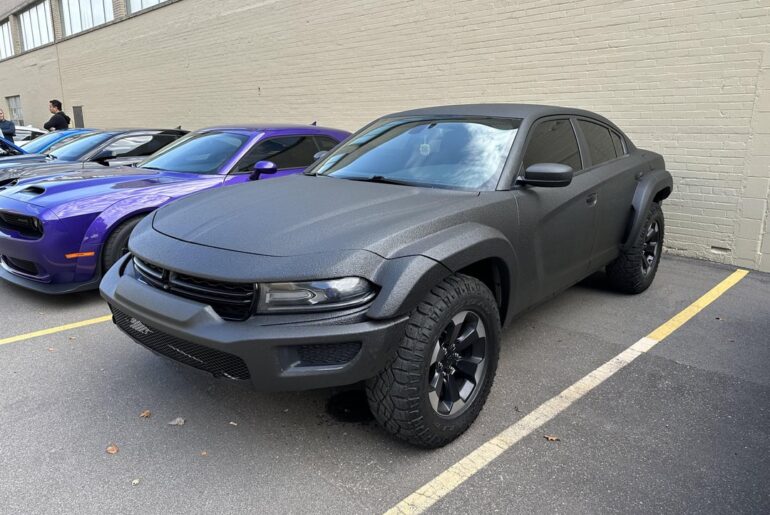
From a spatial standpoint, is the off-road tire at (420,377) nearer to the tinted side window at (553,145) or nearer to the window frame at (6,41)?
the tinted side window at (553,145)

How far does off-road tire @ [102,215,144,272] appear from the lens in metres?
4.50

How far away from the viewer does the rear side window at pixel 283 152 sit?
552 cm

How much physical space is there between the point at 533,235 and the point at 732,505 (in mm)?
1610

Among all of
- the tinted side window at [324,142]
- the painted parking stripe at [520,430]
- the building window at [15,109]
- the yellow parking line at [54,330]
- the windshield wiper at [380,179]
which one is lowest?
the painted parking stripe at [520,430]

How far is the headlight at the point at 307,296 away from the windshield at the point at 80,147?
21.8ft

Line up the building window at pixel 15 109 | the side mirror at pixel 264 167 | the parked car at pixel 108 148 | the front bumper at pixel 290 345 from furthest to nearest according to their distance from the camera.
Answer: the building window at pixel 15 109, the parked car at pixel 108 148, the side mirror at pixel 264 167, the front bumper at pixel 290 345

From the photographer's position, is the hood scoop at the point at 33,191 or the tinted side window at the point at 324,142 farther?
the tinted side window at the point at 324,142

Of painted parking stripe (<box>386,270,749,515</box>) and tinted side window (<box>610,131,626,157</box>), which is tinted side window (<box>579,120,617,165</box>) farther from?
painted parking stripe (<box>386,270,749,515</box>)

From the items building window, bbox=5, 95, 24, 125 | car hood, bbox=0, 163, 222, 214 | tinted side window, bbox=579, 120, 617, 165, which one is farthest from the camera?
building window, bbox=5, 95, 24, 125

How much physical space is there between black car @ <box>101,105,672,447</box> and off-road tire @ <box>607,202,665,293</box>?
918 mm

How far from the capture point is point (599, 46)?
257 inches

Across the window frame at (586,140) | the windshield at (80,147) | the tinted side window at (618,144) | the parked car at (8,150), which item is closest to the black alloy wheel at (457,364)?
the window frame at (586,140)

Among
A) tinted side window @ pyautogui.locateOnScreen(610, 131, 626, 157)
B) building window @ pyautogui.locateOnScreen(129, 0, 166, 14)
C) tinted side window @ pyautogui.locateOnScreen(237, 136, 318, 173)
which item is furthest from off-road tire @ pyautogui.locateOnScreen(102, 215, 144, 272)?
building window @ pyautogui.locateOnScreen(129, 0, 166, 14)

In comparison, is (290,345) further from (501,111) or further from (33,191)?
(33,191)
